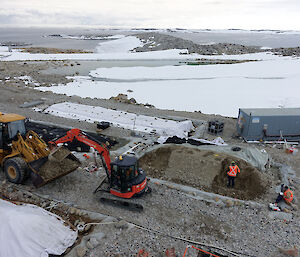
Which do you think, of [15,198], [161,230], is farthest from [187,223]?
[15,198]

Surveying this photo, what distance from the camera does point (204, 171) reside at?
1031 cm

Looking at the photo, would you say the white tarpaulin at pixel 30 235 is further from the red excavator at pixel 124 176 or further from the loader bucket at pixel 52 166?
the red excavator at pixel 124 176

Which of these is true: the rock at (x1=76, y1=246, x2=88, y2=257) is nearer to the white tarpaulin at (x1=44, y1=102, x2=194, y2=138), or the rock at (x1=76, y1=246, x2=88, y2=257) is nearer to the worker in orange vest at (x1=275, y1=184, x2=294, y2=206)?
the worker in orange vest at (x1=275, y1=184, x2=294, y2=206)

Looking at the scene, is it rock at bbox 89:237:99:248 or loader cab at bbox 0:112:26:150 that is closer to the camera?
rock at bbox 89:237:99:248

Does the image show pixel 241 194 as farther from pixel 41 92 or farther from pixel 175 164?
pixel 41 92

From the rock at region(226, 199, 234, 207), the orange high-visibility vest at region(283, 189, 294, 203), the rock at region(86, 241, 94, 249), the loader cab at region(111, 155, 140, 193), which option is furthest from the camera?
the orange high-visibility vest at region(283, 189, 294, 203)

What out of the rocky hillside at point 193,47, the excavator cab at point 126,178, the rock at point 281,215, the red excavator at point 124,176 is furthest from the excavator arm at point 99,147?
the rocky hillside at point 193,47

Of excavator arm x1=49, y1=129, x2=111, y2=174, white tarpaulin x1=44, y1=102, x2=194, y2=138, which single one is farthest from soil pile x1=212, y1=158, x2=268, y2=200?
white tarpaulin x1=44, y1=102, x2=194, y2=138

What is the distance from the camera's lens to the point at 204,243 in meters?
7.03

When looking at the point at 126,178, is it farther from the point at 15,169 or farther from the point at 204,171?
the point at 15,169

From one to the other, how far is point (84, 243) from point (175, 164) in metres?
5.10

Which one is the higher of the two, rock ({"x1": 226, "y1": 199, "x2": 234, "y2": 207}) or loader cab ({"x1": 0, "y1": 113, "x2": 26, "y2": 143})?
loader cab ({"x1": 0, "y1": 113, "x2": 26, "y2": 143})

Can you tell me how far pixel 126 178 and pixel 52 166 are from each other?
2885 mm

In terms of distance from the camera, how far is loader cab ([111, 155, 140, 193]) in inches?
315
